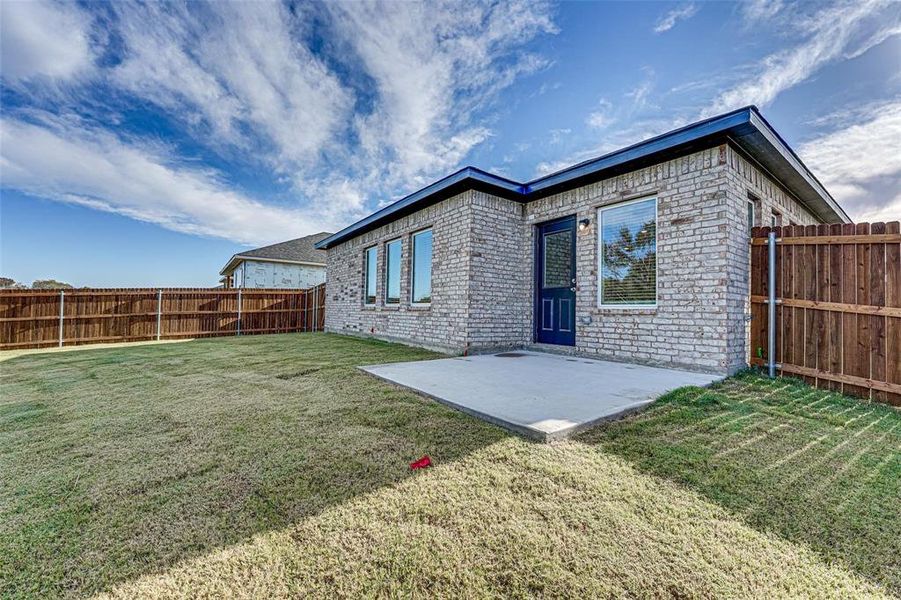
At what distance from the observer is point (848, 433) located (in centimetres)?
271

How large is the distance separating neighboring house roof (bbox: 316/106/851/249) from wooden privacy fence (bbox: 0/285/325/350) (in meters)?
7.34

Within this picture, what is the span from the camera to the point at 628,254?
17.8 ft

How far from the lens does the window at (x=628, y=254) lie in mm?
5180

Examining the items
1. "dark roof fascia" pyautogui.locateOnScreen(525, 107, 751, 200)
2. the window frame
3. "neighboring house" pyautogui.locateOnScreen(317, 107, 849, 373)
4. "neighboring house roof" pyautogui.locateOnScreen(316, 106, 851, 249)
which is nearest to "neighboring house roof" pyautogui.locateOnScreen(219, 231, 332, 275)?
the window frame

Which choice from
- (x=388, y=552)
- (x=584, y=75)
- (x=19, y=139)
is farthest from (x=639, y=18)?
(x=19, y=139)

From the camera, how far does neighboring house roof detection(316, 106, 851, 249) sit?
432 centimetres

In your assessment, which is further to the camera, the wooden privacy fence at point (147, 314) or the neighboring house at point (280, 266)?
the neighboring house at point (280, 266)

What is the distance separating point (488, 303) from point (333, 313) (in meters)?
6.95

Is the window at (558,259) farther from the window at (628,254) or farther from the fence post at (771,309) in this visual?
the fence post at (771,309)

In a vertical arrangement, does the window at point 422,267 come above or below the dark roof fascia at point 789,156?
below

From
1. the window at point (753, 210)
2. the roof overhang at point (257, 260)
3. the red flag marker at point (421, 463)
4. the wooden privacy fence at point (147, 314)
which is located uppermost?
the roof overhang at point (257, 260)

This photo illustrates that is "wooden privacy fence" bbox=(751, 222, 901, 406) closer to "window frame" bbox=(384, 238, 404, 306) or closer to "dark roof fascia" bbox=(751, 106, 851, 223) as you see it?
"dark roof fascia" bbox=(751, 106, 851, 223)

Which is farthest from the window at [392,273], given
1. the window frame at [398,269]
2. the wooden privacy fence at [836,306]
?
the wooden privacy fence at [836,306]

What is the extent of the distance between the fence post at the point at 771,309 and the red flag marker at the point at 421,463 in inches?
184
